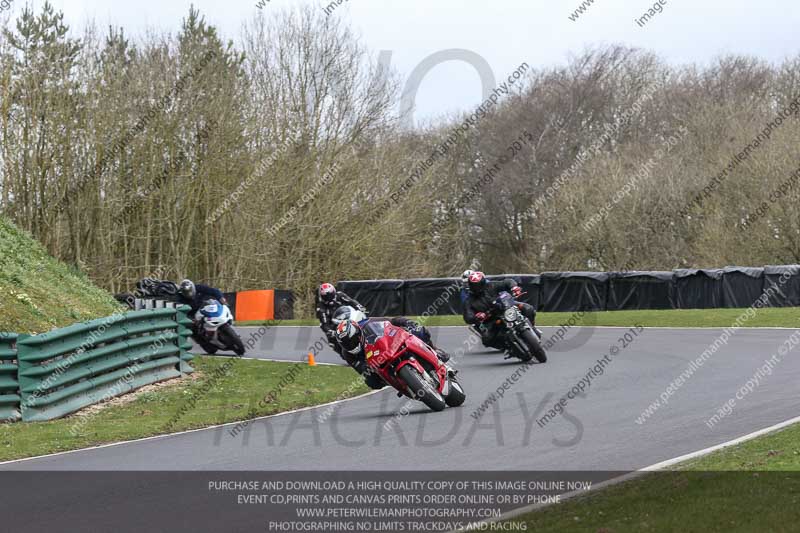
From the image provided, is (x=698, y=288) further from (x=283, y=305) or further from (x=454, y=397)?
(x=454, y=397)

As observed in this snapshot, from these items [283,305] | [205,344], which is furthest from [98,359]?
[283,305]

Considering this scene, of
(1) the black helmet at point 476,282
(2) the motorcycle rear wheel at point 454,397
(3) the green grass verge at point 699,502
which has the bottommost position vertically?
(2) the motorcycle rear wheel at point 454,397

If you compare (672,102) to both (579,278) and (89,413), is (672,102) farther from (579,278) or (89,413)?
(89,413)

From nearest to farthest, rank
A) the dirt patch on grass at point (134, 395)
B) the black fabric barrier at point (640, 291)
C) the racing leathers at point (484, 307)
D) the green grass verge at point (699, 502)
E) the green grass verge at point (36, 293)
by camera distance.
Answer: the green grass verge at point (699, 502), the dirt patch on grass at point (134, 395), the green grass verge at point (36, 293), the racing leathers at point (484, 307), the black fabric barrier at point (640, 291)

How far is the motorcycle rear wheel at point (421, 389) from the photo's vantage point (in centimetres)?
1170

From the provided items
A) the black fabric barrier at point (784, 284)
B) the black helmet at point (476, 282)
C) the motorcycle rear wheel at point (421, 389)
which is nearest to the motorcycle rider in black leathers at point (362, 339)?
the motorcycle rear wheel at point (421, 389)

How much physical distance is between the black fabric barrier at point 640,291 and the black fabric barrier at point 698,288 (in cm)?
22

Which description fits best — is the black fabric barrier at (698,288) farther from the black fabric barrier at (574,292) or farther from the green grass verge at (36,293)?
the green grass verge at (36,293)

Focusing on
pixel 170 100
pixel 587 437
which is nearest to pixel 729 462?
pixel 587 437

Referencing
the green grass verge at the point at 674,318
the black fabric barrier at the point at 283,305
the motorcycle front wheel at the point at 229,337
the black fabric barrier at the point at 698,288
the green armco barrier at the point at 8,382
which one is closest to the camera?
the green armco barrier at the point at 8,382

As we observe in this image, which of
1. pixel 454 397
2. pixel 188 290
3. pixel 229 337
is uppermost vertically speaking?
pixel 188 290

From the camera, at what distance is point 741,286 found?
27.6m

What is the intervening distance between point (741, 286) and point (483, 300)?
12619 millimetres

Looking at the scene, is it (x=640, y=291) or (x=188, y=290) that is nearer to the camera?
(x=188, y=290)
